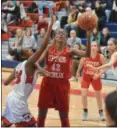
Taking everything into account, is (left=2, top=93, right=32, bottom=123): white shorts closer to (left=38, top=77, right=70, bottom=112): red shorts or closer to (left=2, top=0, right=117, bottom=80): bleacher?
(left=38, top=77, right=70, bottom=112): red shorts

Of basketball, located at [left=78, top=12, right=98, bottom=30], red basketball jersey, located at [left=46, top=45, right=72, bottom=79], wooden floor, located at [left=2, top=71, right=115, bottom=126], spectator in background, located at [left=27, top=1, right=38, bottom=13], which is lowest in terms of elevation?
wooden floor, located at [left=2, top=71, right=115, bottom=126]

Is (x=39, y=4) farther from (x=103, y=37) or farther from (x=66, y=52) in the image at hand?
(x=66, y=52)

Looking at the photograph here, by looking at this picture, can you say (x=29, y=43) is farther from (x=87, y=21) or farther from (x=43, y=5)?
(x=87, y=21)

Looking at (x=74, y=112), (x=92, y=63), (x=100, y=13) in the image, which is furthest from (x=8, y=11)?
(x=92, y=63)

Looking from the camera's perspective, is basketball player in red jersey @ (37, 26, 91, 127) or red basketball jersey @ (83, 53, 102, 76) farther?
red basketball jersey @ (83, 53, 102, 76)

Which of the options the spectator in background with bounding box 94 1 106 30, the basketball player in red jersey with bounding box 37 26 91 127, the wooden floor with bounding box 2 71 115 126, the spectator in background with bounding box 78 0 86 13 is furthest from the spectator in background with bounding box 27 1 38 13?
the basketball player in red jersey with bounding box 37 26 91 127

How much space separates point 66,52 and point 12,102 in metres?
1.12

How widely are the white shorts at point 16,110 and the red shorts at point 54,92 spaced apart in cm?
66

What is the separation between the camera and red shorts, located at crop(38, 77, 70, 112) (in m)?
5.75

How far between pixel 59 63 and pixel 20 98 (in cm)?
88

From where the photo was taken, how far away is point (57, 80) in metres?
5.74

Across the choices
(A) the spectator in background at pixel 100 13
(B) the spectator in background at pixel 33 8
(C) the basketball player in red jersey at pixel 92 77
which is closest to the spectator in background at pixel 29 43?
(A) the spectator in background at pixel 100 13

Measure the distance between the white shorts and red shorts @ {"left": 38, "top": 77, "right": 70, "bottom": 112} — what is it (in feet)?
2.15

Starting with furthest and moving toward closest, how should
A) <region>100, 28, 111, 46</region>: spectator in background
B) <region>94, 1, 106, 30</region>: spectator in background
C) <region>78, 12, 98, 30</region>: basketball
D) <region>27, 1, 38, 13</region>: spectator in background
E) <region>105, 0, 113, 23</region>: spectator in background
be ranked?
<region>27, 1, 38, 13</region>: spectator in background, <region>105, 0, 113, 23</region>: spectator in background, <region>94, 1, 106, 30</region>: spectator in background, <region>100, 28, 111, 46</region>: spectator in background, <region>78, 12, 98, 30</region>: basketball
